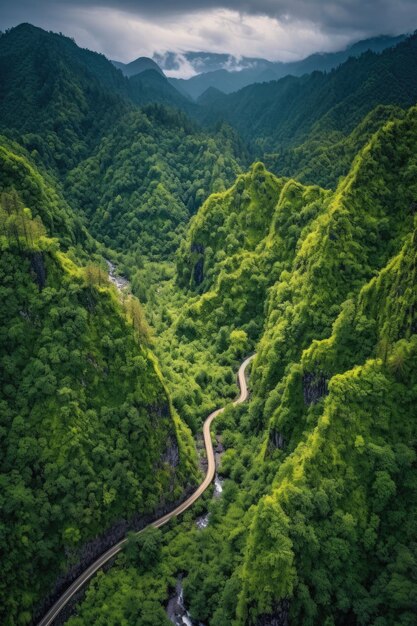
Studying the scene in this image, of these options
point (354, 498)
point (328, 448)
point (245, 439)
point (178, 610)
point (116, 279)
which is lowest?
point (178, 610)

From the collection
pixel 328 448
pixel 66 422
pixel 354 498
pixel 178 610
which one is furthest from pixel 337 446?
pixel 66 422

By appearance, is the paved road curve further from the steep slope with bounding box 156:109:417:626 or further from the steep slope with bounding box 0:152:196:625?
the steep slope with bounding box 156:109:417:626

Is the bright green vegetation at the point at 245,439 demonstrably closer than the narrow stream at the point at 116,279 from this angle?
Yes

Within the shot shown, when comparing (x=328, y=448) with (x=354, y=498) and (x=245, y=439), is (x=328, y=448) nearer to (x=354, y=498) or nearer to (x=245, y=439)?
(x=354, y=498)

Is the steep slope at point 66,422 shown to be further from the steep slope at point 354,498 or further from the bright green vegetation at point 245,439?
the steep slope at point 354,498

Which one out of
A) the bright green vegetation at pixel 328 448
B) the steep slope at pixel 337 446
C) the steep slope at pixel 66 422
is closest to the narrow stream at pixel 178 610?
the bright green vegetation at pixel 328 448

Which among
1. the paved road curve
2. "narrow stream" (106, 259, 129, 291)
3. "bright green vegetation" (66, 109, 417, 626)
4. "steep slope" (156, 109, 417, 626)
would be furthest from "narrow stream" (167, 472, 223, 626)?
"narrow stream" (106, 259, 129, 291)

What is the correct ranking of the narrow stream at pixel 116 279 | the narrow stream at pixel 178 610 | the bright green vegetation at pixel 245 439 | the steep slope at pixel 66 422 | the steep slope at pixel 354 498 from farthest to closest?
1. the narrow stream at pixel 116 279
2. the narrow stream at pixel 178 610
3. the steep slope at pixel 66 422
4. the bright green vegetation at pixel 245 439
5. the steep slope at pixel 354 498

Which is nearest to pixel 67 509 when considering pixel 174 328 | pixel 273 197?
pixel 174 328

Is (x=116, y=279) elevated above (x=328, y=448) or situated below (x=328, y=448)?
below
